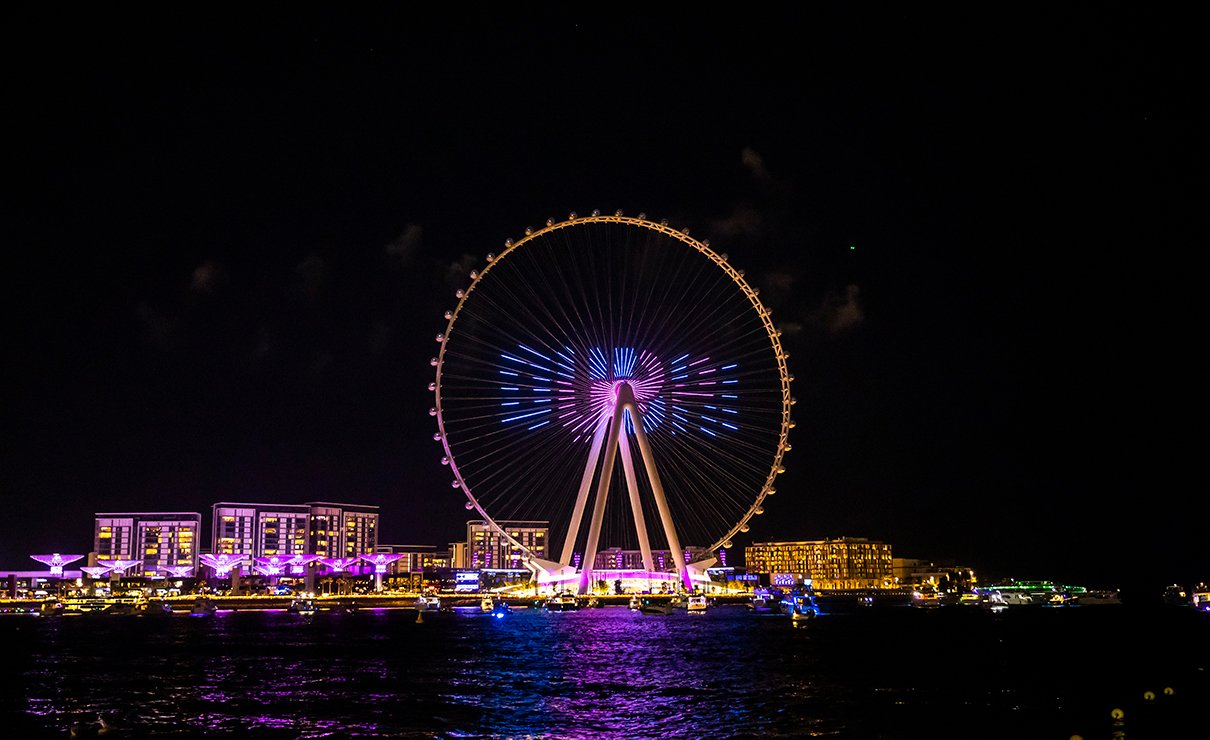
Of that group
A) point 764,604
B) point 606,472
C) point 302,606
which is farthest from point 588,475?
point 302,606

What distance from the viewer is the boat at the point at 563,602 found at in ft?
427

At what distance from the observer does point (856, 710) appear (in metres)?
38.3

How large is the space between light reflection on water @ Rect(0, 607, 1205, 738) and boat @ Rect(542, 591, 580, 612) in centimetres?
4747

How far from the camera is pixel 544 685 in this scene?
45156 mm

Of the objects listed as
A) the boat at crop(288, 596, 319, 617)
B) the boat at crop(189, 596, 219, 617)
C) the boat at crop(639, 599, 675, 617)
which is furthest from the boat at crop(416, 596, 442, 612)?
the boat at crop(639, 599, 675, 617)

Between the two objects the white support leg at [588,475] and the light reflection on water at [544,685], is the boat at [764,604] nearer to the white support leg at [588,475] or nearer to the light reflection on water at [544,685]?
the white support leg at [588,475]

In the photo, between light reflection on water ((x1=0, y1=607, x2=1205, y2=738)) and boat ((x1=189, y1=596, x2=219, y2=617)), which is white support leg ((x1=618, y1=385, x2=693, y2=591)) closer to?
light reflection on water ((x1=0, y1=607, x2=1205, y2=738))

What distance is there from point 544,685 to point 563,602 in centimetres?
8568

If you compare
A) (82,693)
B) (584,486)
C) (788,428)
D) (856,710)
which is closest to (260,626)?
(584,486)

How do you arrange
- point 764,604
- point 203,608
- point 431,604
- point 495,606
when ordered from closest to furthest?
point 495,606 < point 764,604 < point 431,604 < point 203,608

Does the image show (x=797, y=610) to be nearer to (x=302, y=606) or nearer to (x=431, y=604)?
(x=431, y=604)

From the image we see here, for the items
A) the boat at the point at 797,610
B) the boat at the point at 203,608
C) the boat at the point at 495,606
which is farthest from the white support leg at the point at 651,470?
the boat at the point at 203,608

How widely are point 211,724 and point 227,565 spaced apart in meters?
169

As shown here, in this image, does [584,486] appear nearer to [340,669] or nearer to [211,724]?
[340,669]
